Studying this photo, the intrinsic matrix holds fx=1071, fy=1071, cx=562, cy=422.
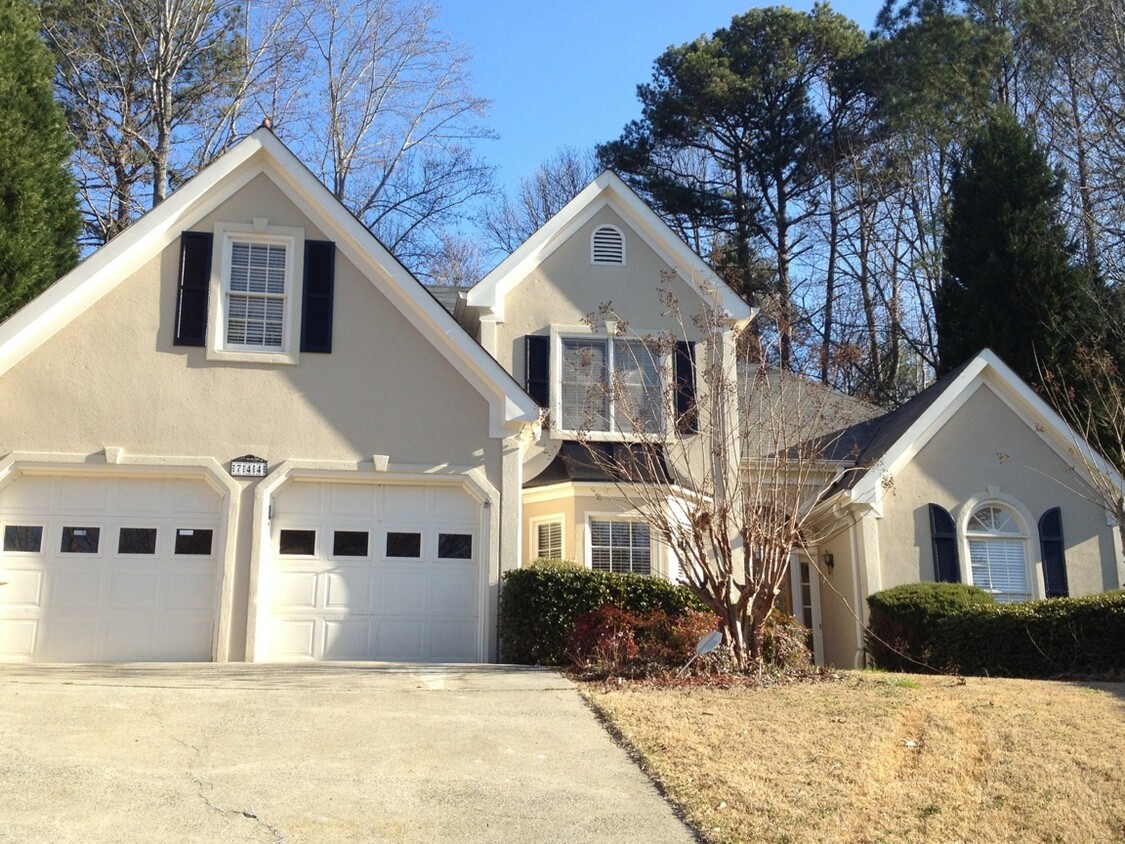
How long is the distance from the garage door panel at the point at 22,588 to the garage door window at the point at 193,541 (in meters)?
1.68

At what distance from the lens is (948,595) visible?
562 inches

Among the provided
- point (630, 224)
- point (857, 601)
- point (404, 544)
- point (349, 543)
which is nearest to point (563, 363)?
point (630, 224)

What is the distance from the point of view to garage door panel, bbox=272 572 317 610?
13.7 metres

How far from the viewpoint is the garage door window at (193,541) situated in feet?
44.6

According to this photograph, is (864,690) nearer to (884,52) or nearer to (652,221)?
(652,221)

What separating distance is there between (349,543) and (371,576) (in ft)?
1.73

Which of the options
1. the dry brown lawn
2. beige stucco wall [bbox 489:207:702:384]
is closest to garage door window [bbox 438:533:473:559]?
beige stucco wall [bbox 489:207:702:384]

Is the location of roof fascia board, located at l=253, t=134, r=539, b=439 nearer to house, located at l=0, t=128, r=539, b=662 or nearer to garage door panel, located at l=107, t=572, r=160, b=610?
house, located at l=0, t=128, r=539, b=662

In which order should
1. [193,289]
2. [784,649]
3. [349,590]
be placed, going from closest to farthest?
[784,649] < [349,590] < [193,289]

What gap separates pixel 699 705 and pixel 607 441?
6.99 meters

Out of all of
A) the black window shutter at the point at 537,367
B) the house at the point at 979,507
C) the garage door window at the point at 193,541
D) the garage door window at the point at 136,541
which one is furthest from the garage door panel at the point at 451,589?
the house at the point at 979,507

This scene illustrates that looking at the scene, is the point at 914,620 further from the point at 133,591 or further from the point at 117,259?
the point at 117,259

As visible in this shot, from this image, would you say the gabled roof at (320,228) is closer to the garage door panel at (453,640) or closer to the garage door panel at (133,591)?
the garage door panel at (453,640)

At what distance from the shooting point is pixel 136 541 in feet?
44.5
